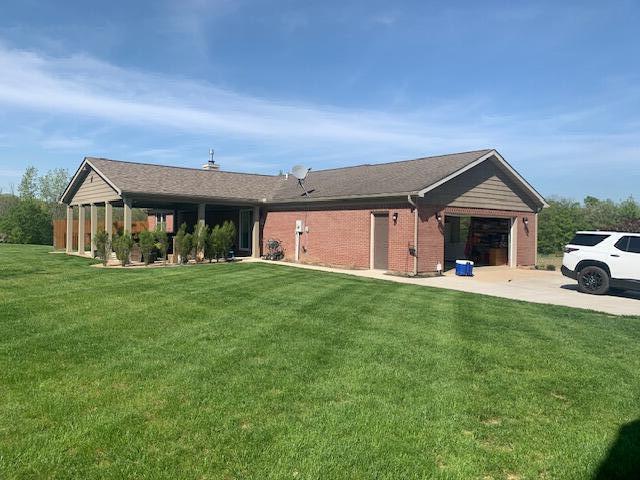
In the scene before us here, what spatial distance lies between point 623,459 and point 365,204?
15.4 meters

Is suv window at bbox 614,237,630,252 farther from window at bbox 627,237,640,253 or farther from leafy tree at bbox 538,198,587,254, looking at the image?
leafy tree at bbox 538,198,587,254

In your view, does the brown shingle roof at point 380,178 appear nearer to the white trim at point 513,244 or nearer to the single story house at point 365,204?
the single story house at point 365,204

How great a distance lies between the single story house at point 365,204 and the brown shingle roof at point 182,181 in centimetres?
5

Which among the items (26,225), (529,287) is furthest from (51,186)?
(529,287)

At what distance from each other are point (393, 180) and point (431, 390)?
14880mm

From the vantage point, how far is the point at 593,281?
13961 millimetres

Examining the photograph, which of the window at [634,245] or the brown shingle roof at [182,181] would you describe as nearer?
the window at [634,245]

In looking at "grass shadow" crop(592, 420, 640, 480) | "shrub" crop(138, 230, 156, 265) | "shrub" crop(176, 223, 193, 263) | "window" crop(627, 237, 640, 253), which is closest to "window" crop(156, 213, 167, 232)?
"shrub" crop(176, 223, 193, 263)

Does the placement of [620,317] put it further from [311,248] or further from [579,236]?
[311,248]

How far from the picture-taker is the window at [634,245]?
43.6 feet

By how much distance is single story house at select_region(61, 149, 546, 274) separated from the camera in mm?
17734

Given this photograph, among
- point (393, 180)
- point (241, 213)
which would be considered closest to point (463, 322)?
point (393, 180)

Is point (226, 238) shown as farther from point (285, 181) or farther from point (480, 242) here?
point (480, 242)

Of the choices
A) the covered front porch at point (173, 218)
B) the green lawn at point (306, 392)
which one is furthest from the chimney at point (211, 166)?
the green lawn at point (306, 392)
